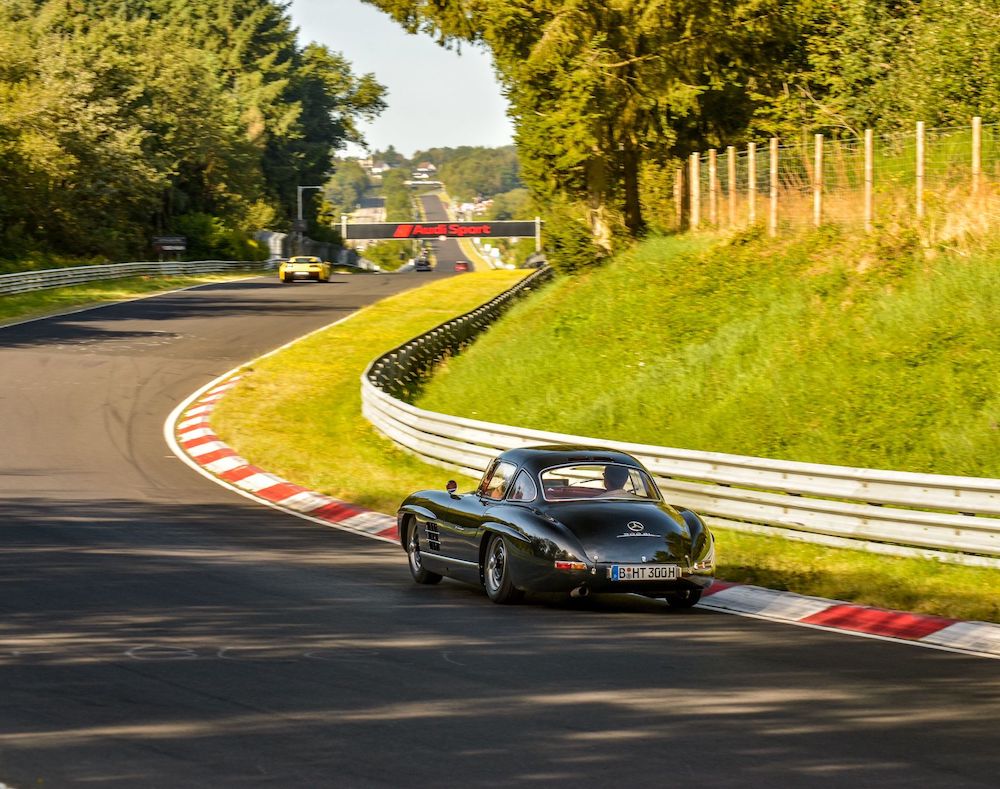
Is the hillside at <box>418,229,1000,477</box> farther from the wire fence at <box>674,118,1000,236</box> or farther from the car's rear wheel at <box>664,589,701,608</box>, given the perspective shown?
the car's rear wheel at <box>664,589,701,608</box>

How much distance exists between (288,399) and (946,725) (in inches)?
866

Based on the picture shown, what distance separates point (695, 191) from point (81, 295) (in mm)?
24854

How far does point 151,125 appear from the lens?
259 feet

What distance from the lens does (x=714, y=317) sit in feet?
85.6

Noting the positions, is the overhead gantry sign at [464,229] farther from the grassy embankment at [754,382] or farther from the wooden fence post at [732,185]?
the grassy embankment at [754,382]

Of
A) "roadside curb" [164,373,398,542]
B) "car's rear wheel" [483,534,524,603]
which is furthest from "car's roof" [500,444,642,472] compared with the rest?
"roadside curb" [164,373,398,542]

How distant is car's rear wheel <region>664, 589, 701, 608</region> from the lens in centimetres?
1136

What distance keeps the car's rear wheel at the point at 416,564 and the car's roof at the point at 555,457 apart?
1283 millimetres

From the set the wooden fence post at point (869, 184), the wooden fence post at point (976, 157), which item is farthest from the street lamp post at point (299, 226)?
the wooden fence post at point (976, 157)

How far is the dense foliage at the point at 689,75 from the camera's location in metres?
30.8

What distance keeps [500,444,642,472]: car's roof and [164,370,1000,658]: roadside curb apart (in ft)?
4.57

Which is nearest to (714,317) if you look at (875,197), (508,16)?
(875,197)

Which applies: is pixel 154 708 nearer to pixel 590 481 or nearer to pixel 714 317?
pixel 590 481

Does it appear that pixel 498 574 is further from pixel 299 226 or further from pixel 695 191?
pixel 299 226
